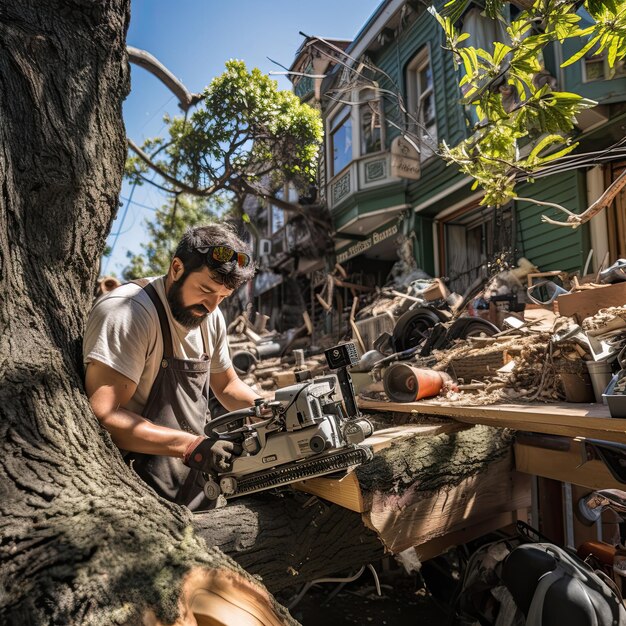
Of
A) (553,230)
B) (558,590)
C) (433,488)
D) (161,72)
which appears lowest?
(558,590)

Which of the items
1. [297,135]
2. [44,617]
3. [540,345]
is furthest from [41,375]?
[297,135]

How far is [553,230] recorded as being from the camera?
7438 mm

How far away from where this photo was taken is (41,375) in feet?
4.61

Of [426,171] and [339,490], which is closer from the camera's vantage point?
[339,490]

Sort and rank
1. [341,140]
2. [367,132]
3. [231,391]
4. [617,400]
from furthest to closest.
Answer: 1. [341,140]
2. [367,132]
3. [231,391]
4. [617,400]

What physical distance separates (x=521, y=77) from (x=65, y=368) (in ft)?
8.37

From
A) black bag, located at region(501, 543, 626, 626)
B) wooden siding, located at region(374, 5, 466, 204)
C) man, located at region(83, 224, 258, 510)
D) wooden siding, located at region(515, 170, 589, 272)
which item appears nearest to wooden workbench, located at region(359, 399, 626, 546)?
black bag, located at region(501, 543, 626, 626)

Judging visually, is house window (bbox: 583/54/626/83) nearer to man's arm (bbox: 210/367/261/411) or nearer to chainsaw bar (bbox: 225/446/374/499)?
man's arm (bbox: 210/367/261/411)

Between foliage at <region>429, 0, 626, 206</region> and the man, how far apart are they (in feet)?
5.12

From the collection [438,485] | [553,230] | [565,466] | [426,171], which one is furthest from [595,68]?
[438,485]

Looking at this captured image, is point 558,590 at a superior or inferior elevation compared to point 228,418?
inferior

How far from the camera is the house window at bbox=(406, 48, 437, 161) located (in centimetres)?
996

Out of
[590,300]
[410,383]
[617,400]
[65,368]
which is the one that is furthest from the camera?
[590,300]

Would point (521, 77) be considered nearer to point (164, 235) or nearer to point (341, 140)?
point (341, 140)
